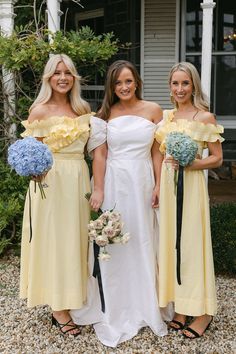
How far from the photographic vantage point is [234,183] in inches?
344

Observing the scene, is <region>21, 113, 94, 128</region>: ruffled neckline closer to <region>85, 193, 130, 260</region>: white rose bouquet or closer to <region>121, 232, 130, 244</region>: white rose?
<region>85, 193, 130, 260</region>: white rose bouquet

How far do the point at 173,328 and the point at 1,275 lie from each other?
227 cm

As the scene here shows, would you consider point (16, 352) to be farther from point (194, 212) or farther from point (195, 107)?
point (195, 107)

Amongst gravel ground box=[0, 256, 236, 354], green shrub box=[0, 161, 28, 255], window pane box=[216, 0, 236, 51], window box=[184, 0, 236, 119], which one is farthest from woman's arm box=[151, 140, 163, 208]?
window pane box=[216, 0, 236, 51]

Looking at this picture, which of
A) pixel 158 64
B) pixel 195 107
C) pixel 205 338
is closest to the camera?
pixel 195 107

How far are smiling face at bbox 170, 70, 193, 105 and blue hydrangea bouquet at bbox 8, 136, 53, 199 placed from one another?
96 centimetres

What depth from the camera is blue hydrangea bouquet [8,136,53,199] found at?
2.82 metres

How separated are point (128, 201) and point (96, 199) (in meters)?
0.23

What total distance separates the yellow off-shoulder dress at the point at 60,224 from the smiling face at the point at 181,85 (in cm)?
63

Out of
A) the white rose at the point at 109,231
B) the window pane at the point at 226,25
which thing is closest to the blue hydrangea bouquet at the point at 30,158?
the white rose at the point at 109,231

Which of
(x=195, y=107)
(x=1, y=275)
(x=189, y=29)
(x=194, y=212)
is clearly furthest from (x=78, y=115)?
(x=189, y=29)

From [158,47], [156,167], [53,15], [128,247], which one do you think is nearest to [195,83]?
[156,167]

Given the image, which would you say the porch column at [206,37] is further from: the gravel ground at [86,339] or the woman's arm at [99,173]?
the woman's arm at [99,173]

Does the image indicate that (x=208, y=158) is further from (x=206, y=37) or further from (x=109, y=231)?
(x=206, y=37)
